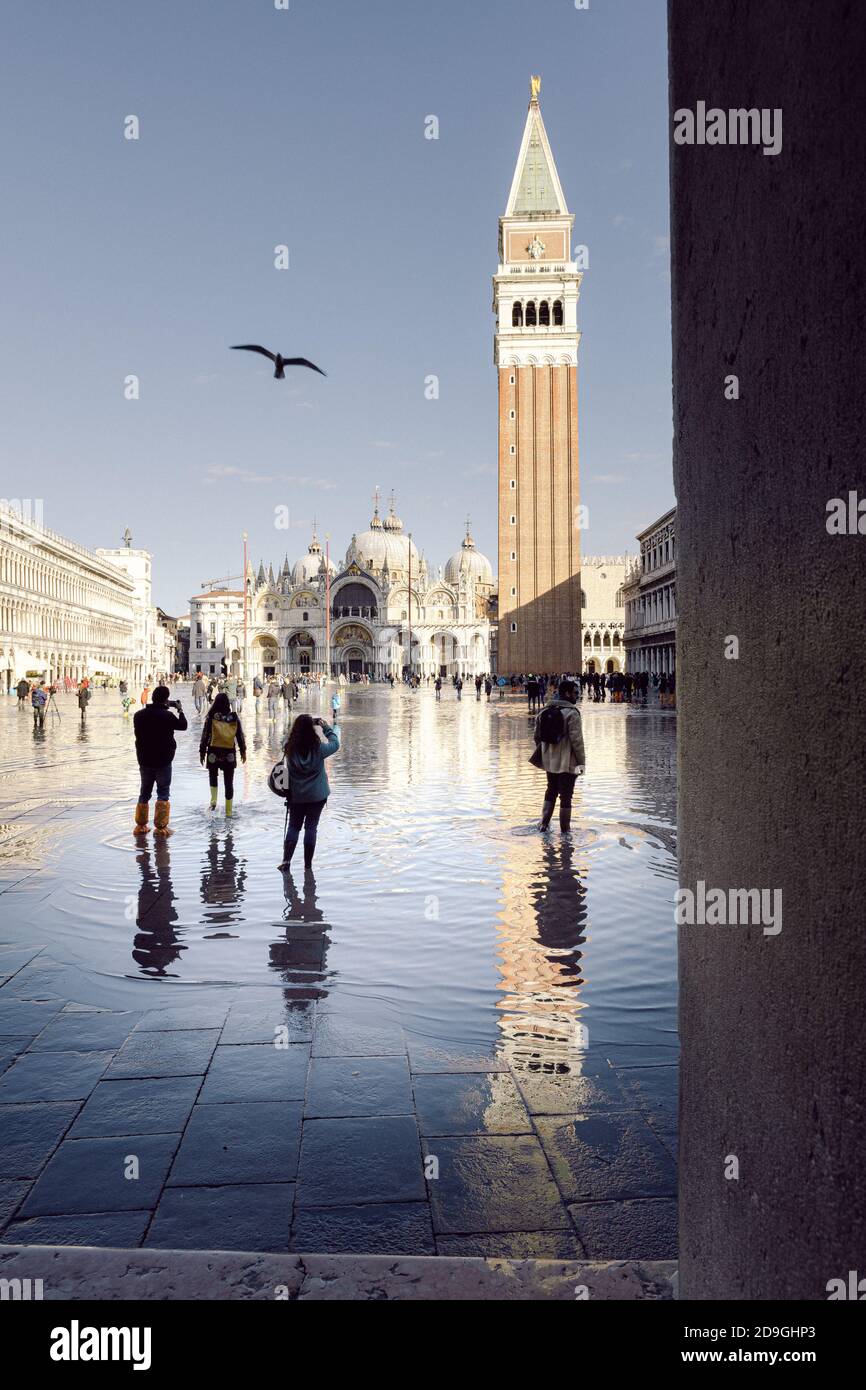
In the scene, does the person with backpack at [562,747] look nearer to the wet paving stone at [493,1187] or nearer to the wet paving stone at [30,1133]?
the wet paving stone at [493,1187]

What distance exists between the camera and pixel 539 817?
33.8ft

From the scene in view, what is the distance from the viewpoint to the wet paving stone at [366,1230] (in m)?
2.61

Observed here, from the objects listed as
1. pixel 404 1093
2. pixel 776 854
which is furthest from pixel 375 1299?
pixel 404 1093

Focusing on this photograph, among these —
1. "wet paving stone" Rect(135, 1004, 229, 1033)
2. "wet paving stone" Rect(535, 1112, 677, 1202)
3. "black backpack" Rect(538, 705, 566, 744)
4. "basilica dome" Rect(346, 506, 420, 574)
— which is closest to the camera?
"wet paving stone" Rect(535, 1112, 677, 1202)

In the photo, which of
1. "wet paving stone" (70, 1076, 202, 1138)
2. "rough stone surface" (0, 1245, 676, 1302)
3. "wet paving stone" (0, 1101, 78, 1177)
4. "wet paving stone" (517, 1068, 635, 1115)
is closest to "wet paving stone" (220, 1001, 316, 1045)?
"wet paving stone" (70, 1076, 202, 1138)

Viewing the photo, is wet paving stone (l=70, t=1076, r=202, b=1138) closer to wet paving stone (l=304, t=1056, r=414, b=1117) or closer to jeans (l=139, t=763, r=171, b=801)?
wet paving stone (l=304, t=1056, r=414, b=1117)

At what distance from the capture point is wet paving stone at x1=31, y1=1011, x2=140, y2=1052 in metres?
4.12

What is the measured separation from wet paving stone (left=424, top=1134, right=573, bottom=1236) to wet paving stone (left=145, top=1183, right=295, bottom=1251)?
0.46 meters

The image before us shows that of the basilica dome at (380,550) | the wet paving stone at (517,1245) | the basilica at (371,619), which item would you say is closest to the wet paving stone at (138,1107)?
the wet paving stone at (517,1245)

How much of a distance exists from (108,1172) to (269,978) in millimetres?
1962

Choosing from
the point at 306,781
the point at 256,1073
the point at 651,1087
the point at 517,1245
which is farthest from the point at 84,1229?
the point at 306,781

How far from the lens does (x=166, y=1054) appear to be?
403 centimetres

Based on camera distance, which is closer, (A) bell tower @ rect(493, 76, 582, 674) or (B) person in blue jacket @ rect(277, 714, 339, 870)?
(B) person in blue jacket @ rect(277, 714, 339, 870)
